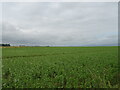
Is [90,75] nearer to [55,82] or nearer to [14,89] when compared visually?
[55,82]

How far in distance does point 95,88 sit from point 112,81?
5.06 ft

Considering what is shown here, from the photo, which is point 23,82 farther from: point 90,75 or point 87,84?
point 90,75

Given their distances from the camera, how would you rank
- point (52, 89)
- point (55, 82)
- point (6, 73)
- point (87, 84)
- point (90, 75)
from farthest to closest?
point (6, 73) → point (90, 75) → point (55, 82) → point (87, 84) → point (52, 89)

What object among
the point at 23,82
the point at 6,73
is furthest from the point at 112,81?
the point at 6,73

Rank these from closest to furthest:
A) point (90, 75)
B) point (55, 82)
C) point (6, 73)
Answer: point (55, 82) → point (90, 75) → point (6, 73)

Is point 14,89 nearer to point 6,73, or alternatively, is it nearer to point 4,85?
point 4,85

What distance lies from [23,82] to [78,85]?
123 inches

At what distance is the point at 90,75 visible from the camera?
6.28m

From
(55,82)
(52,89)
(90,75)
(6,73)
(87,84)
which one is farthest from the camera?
(6,73)

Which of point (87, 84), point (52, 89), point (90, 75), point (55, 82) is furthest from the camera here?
point (90, 75)

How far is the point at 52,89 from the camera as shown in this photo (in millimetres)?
4664

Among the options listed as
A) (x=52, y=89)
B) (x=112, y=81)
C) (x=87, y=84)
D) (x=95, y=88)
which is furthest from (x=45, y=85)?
(x=112, y=81)

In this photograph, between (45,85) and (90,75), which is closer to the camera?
(45,85)

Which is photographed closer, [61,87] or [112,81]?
[61,87]
